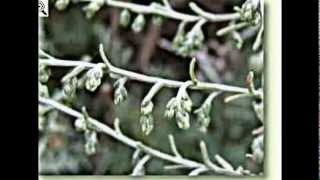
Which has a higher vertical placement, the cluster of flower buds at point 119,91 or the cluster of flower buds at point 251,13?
the cluster of flower buds at point 251,13

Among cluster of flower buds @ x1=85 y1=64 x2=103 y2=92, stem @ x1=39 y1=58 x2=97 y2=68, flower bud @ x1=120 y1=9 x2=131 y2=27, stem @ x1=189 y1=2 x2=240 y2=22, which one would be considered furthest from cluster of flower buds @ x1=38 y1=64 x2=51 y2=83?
stem @ x1=189 y1=2 x2=240 y2=22

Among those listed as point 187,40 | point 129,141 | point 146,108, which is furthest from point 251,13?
point 129,141

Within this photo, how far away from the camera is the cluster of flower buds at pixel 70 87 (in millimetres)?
1553

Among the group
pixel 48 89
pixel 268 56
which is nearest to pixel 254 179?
pixel 268 56

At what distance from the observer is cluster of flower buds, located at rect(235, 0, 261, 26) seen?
1560mm

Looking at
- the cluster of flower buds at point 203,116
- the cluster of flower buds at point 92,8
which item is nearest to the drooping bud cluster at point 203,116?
the cluster of flower buds at point 203,116

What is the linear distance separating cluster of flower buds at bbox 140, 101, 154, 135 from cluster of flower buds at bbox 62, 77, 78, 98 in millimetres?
230

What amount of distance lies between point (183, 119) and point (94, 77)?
32 centimetres

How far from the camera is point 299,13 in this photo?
1312mm

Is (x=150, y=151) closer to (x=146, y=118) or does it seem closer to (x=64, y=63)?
(x=146, y=118)

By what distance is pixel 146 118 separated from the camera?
1.55 m

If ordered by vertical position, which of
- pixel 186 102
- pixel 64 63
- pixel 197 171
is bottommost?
pixel 197 171

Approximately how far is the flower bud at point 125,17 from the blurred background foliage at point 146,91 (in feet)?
0.06

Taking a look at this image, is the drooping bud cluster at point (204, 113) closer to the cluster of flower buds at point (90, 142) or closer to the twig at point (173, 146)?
the twig at point (173, 146)
